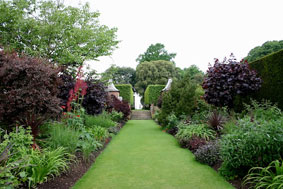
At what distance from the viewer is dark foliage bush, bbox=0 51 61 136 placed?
4.50m

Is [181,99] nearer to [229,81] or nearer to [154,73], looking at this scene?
[229,81]

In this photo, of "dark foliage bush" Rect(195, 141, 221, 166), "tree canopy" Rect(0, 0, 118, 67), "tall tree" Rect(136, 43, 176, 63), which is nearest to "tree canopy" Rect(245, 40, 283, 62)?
"tall tree" Rect(136, 43, 176, 63)

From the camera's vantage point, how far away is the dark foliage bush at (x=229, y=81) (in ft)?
24.9

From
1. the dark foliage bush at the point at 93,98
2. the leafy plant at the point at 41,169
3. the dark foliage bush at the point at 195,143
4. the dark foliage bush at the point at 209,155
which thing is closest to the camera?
the leafy plant at the point at 41,169

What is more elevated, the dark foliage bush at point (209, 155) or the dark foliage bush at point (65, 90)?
the dark foliage bush at point (65, 90)

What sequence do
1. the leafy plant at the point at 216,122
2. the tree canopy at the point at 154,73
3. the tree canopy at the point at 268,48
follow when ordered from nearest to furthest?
the leafy plant at the point at 216,122 < the tree canopy at the point at 268,48 < the tree canopy at the point at 154,73

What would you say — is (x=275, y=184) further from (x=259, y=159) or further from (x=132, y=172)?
(x=132, y=172)

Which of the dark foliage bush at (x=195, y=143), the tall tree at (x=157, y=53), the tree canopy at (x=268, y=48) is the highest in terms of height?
the tall tree at (x=157, y=53)

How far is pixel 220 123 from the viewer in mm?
7270

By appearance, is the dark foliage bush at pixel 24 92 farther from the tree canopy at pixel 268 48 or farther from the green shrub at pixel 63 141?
the tree canopy at pixel 268 48

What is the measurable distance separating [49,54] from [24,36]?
177cm

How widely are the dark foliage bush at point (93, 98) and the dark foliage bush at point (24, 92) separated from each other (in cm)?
328

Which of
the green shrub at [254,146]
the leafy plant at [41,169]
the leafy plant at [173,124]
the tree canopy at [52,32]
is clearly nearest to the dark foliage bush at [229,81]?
the leafy plant at [173,124]

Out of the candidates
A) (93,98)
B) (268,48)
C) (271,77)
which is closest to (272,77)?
(271,77)
